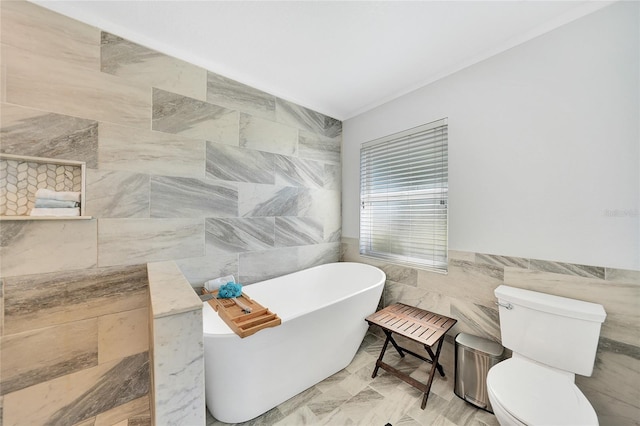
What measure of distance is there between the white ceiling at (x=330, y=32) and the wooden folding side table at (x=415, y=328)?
2107 mm

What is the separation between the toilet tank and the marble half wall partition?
1.79 meters

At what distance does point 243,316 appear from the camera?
1470 millimetres

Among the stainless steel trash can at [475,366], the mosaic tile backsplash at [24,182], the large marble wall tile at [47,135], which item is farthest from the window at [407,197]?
the mosaic tile backsplash at [24,182]

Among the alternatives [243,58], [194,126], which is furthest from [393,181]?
[194,126]

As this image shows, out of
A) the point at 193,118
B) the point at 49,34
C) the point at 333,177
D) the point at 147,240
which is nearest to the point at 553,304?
the point at 333,177

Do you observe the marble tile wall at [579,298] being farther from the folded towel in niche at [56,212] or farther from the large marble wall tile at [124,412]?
the folded towel in niche at [56,212]

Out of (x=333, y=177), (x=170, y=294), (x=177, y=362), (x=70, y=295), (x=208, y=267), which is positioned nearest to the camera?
(x=177, y=362)

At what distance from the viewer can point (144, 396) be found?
5.43 feet

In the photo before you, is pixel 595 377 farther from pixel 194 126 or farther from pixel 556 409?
pixel 194 126

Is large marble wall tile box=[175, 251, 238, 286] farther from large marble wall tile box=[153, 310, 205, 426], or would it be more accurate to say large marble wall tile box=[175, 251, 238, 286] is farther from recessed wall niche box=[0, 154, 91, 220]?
large marble wall tile box=[153, 310, 205, 426]

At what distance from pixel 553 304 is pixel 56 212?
300 cm

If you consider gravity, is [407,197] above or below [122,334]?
above

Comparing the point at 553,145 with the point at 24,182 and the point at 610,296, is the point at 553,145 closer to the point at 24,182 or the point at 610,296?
the point at 610,296

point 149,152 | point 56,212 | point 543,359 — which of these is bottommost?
point 543,359
